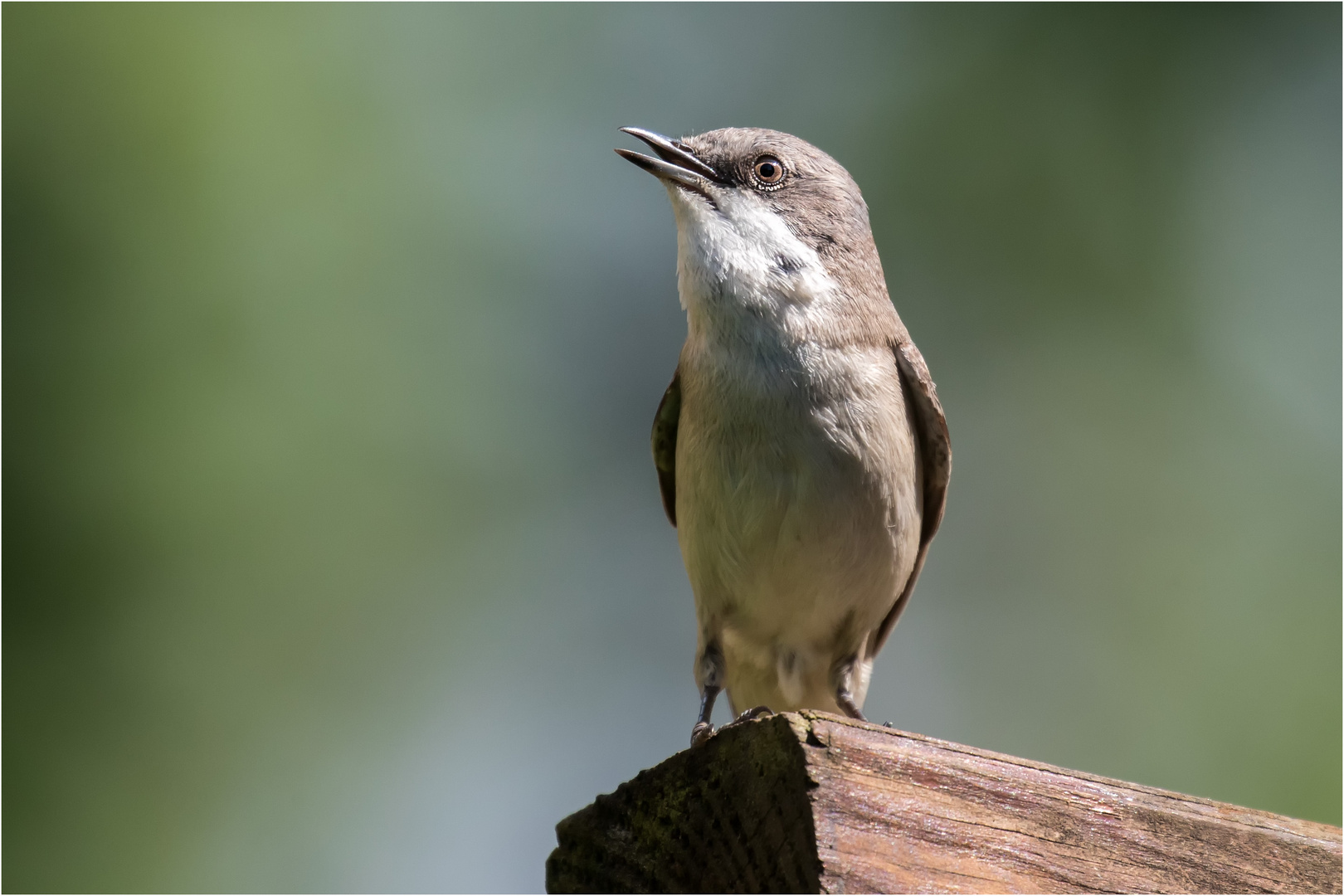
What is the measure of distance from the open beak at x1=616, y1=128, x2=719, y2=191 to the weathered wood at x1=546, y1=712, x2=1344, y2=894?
10.7 ft

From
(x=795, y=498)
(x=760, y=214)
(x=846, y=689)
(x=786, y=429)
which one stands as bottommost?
(x=846, y=689)

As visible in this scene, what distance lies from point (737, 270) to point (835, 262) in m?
0.53

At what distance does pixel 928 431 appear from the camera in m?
5.40

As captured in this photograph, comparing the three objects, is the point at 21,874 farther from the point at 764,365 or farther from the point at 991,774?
the point at 991,774

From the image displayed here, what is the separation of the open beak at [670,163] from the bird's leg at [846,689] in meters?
2.37

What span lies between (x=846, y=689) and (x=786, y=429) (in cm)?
150

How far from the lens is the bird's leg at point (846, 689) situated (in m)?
5.54

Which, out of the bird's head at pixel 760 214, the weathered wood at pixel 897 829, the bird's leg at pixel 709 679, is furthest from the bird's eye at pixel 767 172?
the weathered wood at pixel 897 829

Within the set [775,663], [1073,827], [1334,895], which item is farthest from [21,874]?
[1334,895]

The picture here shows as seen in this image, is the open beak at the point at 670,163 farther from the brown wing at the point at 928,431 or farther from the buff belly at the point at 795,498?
the brown wing at the point at 928,431

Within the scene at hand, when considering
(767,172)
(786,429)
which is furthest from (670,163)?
(786,429)

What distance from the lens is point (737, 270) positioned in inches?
203

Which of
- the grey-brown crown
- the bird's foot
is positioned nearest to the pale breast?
the grey-brown crown

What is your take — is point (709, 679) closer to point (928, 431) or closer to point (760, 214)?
point (928, 431)
